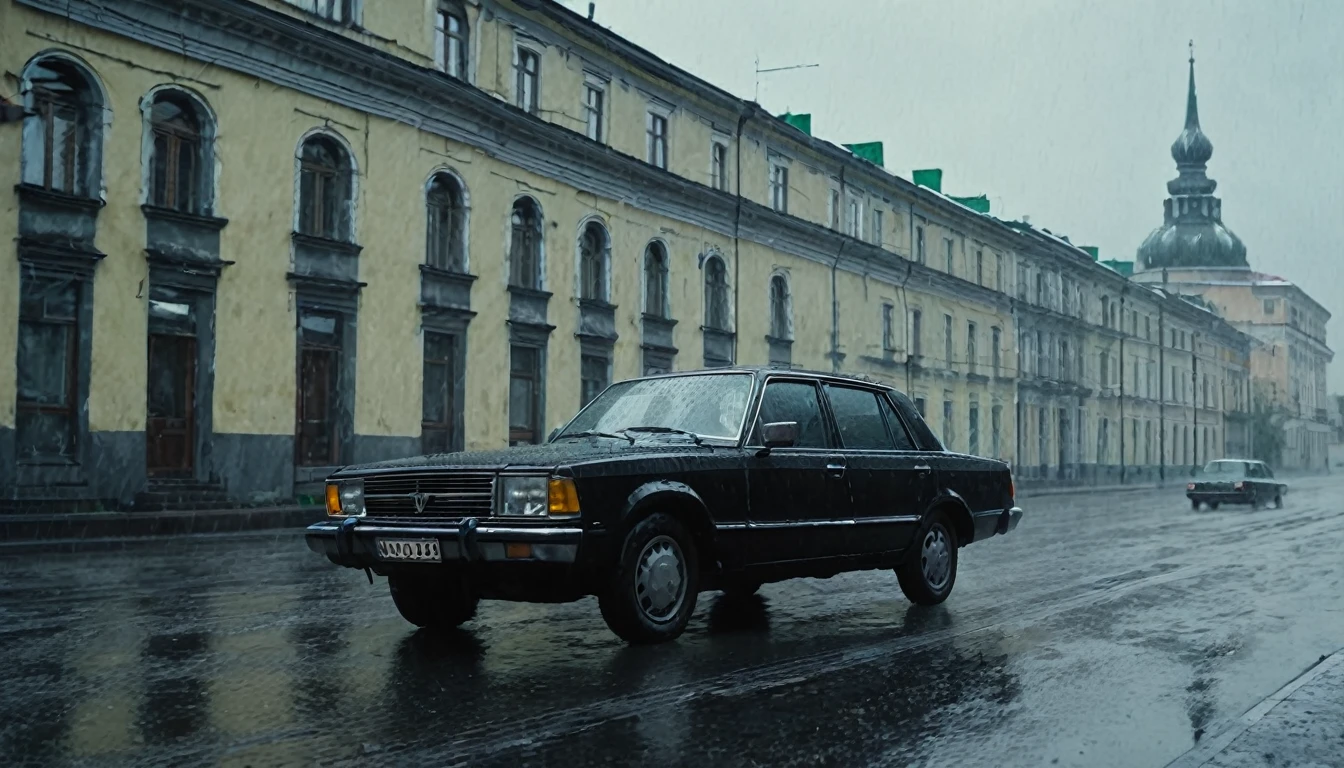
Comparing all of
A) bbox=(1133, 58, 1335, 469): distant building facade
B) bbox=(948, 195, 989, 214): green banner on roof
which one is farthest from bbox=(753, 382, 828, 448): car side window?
bbox=(1133, 58, 1335, 469): distant building facade

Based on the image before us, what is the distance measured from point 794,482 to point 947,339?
139 ft

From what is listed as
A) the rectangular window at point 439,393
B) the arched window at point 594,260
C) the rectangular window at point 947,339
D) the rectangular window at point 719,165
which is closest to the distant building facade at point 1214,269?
the rectangular window at point 947,339

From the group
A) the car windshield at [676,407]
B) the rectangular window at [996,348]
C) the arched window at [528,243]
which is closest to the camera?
the car windshield at [676,407]

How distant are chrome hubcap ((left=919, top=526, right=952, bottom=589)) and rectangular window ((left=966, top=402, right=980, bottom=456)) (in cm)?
4131

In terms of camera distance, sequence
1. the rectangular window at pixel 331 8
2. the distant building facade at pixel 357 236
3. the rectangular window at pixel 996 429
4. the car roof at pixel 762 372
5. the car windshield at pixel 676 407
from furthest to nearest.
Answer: the rectangular window at pixel 996 429, the rectangular window at pixel 331 8, the distant building facade at pixel 357 236, the car roof at pixel 762 372, the car windshield at pixel 676 407

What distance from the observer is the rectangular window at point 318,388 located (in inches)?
871

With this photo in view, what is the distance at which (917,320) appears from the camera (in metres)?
46.4

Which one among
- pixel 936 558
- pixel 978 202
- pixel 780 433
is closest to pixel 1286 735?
pixel 780 433

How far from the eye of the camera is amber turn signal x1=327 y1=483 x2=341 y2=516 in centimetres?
731

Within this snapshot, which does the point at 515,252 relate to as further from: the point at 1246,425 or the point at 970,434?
the point at 1246,425

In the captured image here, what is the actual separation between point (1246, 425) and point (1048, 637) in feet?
309

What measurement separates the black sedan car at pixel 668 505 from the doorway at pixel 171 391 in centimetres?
1337

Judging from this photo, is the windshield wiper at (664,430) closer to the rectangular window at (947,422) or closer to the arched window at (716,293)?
the arched window at (716,293)

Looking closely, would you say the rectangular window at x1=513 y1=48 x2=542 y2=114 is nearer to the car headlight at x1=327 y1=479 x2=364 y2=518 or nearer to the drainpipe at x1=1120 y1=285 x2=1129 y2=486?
the car headlight at x1=327 y1=479 x2=364 y2=518
